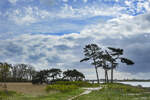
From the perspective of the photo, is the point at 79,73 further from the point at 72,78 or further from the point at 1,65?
the point at 1,65

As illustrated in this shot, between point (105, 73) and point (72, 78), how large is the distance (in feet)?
30.2

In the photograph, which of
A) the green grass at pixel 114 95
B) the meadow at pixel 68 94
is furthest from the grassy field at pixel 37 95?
the green grass at pixel 114 95

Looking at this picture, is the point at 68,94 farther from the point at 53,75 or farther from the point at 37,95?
the point at 53,75

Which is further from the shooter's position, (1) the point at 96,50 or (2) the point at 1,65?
(1) the point at 96,50

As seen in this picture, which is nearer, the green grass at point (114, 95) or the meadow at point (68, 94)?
the green grass at point (114, 95)

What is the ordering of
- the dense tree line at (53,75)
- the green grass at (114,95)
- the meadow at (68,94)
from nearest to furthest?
the green grass at (114,95) < the meadow at (68,94) < the dense tree line at (53,75)

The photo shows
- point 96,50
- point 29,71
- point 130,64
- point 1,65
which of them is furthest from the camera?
point 29,71

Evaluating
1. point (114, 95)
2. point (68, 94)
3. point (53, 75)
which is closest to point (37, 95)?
point (68, 94)

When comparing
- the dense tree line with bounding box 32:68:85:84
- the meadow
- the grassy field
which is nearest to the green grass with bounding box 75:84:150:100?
the meadow

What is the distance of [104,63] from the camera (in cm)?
5953

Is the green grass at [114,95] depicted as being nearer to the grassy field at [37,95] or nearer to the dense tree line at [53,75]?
the grassy field at [37,95]

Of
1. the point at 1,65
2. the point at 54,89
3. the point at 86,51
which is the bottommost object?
the point at 54,89

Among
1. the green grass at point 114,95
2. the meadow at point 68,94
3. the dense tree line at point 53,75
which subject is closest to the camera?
the green grass at point 114,95

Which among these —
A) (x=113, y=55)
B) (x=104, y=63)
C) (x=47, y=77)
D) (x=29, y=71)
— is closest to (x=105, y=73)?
(x=104, y=63)
